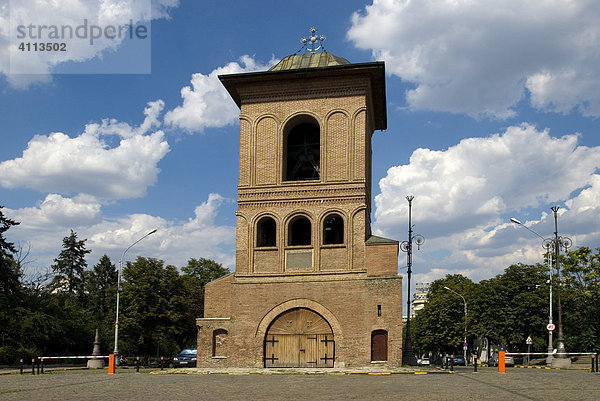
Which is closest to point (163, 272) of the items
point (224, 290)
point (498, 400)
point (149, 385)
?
point (224, 290)

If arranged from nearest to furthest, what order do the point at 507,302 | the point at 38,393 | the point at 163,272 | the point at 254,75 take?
the point at 38,393
the point at 254,75
the point at 163,272
the point at 507,302

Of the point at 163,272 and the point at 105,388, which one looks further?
the point at 163,272

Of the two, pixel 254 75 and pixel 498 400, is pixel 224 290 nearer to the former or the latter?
pixel 254 75

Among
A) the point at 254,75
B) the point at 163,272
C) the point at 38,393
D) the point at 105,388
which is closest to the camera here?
the point at 38,393

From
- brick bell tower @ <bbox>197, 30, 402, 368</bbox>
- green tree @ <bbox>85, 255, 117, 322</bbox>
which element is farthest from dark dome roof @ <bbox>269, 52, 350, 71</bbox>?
green tree @ <bbox>85, 255, 117, 322</bbox>

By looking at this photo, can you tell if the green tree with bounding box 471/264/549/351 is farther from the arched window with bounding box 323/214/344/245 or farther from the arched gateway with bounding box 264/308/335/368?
the arched gateway with bounding box 264/308/335/368

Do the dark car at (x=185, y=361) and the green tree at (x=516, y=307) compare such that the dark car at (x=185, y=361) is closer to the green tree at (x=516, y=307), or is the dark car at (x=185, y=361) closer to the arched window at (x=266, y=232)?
the arched window at (x=266, y=232)

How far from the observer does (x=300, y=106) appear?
32.0m

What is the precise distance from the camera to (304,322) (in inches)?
1162

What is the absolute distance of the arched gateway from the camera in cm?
2905

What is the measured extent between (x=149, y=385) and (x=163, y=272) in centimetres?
2889

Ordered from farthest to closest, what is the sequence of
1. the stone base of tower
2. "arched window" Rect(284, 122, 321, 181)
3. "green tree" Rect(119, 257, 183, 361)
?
"green tree" Rect(119, 257, 183, 361)
"arched window" Rect(284, 122, 321, 181)
the stone base of tower

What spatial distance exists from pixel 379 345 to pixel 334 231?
6.67m

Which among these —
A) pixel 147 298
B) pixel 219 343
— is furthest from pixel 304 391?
pixel 147 298
